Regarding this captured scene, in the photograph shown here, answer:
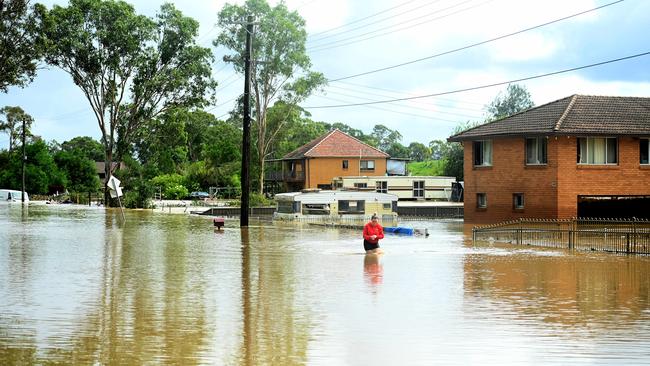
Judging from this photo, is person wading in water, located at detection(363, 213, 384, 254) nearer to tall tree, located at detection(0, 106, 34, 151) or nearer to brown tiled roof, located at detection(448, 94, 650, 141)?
brown tiled roof, located at detection(448, 94, 650, 141)

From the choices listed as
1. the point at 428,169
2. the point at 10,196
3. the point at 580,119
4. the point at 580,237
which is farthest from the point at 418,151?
the point at 580,237

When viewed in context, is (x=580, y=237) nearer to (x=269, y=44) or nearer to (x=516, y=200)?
(x=516, y=200)

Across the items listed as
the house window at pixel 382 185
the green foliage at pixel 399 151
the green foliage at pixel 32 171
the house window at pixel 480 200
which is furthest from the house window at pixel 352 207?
the green foliage at pixel 399 151

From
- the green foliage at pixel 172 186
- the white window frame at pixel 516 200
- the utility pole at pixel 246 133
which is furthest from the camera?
the green foliage at pixel 172 186

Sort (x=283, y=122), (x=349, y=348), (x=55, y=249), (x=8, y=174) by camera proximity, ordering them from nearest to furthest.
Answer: (x=349, y=348)
(x=55, y=249)
(x=283, y=122)
(x=8, y=174)

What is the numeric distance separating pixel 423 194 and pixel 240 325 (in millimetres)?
68304

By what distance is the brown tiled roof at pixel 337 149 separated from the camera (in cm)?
9600

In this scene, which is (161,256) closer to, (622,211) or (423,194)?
(622,211)

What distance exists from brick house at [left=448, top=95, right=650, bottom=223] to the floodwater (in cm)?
1750

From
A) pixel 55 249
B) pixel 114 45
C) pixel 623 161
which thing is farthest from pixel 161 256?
pixel 114 45

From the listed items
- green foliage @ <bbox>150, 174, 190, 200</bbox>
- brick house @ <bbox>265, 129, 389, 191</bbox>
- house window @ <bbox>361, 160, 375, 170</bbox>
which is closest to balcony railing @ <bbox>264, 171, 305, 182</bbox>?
brick house @ <bbox>265, 129, 389, 191</bbox>

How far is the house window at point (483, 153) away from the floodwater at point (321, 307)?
21.4 m

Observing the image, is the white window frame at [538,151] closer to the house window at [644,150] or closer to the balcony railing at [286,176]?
the house window at [644,150]

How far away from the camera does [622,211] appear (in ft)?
162
